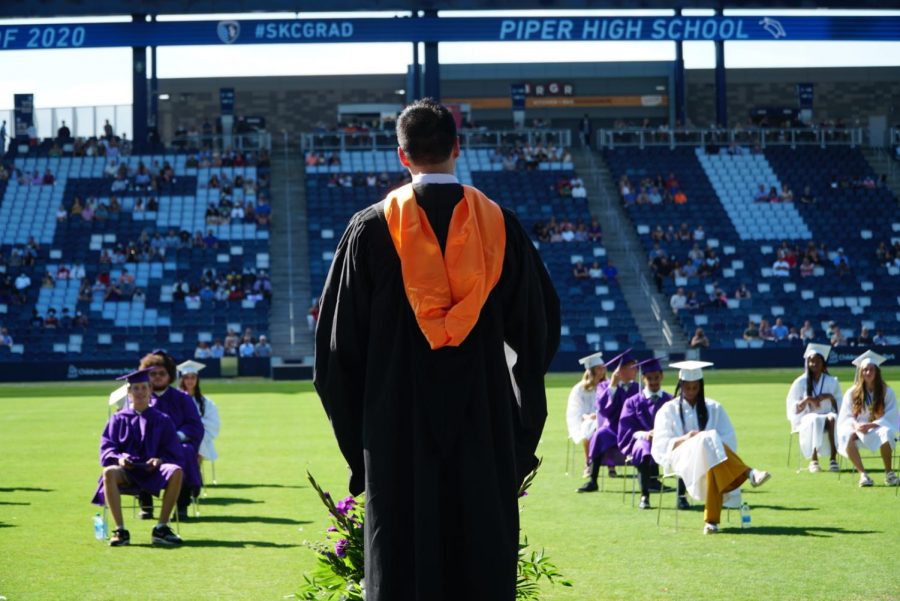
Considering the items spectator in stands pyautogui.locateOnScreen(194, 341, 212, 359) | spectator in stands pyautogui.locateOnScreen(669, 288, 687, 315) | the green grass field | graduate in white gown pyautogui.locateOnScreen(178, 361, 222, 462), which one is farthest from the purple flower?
spectator in stands pyautogui.locateOnScreen(669, 288, 687, 315)

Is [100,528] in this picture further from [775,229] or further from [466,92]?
[466,92]

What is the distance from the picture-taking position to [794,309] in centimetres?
4606

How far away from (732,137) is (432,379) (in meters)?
51.4

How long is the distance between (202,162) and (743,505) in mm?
42474

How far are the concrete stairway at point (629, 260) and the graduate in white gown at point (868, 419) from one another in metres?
26.4

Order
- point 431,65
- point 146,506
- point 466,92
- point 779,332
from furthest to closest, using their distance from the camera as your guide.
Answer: point 466,92 → point 431,65 → point 779,332 → point 146,506

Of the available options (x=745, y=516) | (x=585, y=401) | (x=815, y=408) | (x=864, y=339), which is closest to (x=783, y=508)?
Result: (x=745, y=516)

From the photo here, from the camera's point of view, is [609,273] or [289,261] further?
[289,261]

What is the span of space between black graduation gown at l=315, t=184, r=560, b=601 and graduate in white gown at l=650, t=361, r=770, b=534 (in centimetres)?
736

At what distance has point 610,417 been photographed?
16.5 metres

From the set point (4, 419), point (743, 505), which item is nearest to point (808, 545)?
point (743, 505)

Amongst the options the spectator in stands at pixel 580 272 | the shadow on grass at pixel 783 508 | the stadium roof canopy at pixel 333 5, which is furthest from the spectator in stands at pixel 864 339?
the shadow on grass at pixel 783 508

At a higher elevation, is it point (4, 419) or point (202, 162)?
point (202, 162)

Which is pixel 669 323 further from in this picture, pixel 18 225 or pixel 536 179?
pixel 18 225
